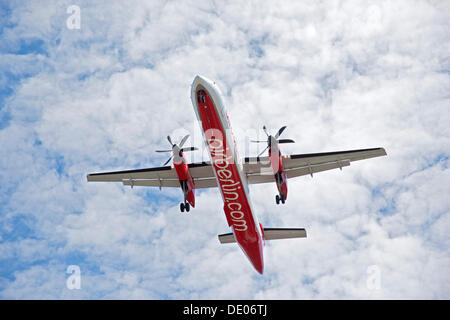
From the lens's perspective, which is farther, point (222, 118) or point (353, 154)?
point (353, 154)

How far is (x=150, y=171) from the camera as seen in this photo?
28.6 meters

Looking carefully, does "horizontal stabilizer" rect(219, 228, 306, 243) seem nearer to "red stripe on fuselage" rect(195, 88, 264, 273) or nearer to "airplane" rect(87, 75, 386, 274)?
"airplane" rect(87, 75, 386, 274)

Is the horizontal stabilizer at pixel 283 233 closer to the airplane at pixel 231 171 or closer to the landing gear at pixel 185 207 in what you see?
the airplane at pixel 231 171

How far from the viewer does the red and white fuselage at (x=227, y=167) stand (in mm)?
22859

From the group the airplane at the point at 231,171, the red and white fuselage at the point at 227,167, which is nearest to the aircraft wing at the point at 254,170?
the airplane at the point at 231,171

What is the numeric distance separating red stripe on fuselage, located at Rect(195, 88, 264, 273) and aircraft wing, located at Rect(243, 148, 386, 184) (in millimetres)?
3265

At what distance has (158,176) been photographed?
29.3 meters

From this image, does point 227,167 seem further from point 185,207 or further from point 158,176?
point 158,176

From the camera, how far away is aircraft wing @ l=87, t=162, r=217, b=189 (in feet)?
93.6
